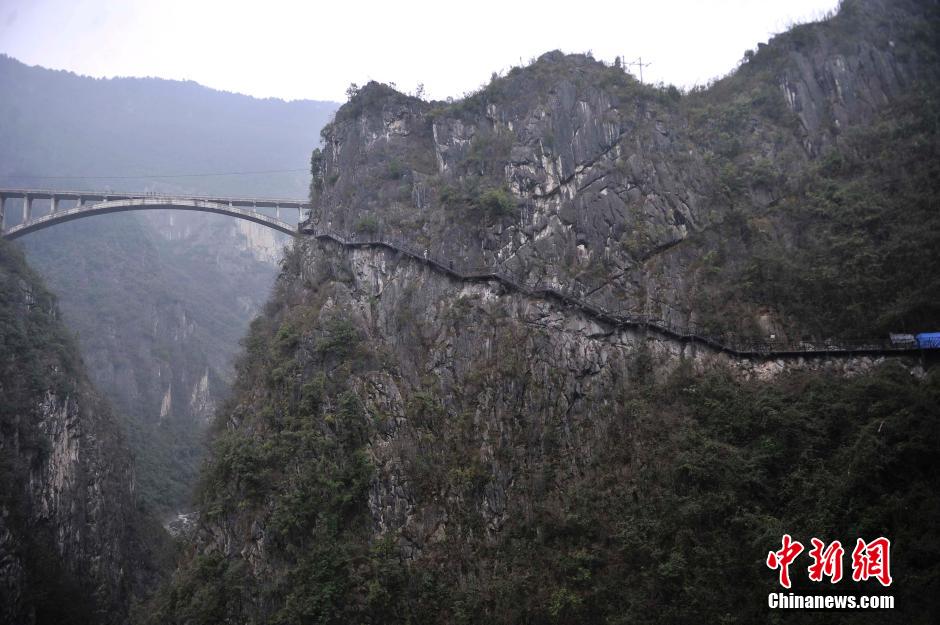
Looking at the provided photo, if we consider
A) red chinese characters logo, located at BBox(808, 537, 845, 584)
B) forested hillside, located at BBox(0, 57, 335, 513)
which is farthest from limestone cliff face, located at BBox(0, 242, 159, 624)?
red chinese characters logo, located at BBox(808, 537, 845, 584)

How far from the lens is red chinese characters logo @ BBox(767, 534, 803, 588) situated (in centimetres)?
1702

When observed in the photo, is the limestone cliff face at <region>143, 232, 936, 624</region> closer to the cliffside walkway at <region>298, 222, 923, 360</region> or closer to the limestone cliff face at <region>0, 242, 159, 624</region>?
the cliffside walkway at <region>298, 222, 923, 360</region>

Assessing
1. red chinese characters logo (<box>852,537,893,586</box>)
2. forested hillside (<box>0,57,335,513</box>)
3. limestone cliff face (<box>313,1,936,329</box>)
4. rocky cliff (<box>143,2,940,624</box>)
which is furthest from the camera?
forested hillside (<box>0,57,335,513</box>)

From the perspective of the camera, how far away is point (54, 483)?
3184cm

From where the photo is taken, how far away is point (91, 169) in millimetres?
91188

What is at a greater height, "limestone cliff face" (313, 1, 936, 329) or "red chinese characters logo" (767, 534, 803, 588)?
"limestone cliff face" (313, 1, 936, 329)

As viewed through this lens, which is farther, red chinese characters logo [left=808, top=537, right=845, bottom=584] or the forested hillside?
the forested hillside

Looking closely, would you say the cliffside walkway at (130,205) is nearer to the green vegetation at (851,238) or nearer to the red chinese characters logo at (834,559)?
the green vegetation at (851,238)

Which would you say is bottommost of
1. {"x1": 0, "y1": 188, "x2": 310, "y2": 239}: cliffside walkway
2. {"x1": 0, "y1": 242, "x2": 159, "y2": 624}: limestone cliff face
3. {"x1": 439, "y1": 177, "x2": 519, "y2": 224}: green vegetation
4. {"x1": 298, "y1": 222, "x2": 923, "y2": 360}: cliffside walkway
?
{"x1": 0, "y1": 242, "x2": 159, "y2": 624}: limestone cliff face

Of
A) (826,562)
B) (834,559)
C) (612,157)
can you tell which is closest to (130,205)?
(612,157)

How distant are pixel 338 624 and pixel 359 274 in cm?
1567

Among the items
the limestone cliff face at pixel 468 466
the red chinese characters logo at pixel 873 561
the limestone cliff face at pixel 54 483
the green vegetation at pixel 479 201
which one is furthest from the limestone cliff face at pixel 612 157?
the limestone cliff face at pixel 54 483

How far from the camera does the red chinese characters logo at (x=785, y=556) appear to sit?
55.8 feet

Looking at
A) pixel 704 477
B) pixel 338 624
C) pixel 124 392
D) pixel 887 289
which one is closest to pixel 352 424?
pixel 338 624
